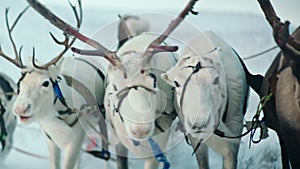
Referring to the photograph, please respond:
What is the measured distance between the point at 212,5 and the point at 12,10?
55 cm

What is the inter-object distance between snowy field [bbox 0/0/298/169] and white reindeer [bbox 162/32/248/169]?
0.02 meters

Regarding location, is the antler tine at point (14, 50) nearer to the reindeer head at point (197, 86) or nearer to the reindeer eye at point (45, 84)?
the reindeer eye at point (45, 84)

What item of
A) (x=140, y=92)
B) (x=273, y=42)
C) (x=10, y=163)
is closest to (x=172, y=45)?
(x=140, y=92)

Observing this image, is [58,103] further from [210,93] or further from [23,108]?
[210,93]

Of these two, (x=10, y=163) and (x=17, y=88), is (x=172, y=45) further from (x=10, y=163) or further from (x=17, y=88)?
(x=10, y=163)

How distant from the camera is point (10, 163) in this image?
5.20ft

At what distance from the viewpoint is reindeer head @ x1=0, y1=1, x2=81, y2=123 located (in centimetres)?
151

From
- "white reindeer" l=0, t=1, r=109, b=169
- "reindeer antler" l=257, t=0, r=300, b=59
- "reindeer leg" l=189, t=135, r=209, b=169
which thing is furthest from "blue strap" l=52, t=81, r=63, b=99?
"reindeer antler" l=257, t=0, r=300, b=59

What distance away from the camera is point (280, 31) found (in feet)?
5.16

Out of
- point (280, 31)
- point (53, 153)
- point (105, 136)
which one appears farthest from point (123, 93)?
point (280, 31)

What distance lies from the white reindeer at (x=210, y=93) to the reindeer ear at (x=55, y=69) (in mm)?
289

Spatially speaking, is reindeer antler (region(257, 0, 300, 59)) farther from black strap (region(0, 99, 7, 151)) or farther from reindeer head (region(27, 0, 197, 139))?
black strap (region(0, 99, 7, 151))

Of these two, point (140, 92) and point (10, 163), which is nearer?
point (140, 92)

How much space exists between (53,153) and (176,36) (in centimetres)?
47
